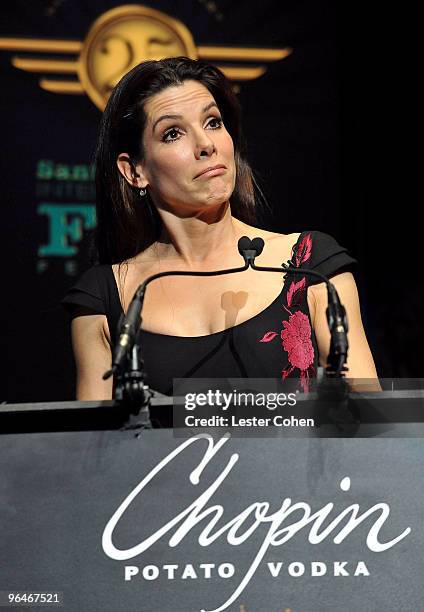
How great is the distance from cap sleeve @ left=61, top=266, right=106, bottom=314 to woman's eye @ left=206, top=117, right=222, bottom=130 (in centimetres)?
41

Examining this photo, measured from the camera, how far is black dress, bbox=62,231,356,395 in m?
2.05

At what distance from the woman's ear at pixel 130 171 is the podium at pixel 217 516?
0.93 meters

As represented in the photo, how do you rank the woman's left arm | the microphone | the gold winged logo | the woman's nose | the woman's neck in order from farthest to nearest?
1. the gold winged logo
2. the woman's neck
3. the woman's nose
4. the woman's left arm
5. the microphone

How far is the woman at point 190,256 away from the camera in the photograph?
2.09 metres

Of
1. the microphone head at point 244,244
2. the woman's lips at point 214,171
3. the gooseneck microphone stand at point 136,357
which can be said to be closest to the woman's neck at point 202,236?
the woman's lips at point 214,171

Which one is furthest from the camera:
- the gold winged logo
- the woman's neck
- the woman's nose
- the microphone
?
the gold winged logo

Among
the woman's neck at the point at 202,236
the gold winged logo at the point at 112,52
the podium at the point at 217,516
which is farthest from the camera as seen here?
the gold winged logo at the point at 112,52

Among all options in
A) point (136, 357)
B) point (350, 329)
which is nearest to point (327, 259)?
point (350, 329)

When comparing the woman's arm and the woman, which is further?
the woman's arm

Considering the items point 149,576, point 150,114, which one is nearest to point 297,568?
point 149,576

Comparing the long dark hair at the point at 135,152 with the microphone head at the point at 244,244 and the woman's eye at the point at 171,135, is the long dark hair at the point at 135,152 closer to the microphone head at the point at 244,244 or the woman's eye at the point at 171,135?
the woman's eye at the point at 171,135

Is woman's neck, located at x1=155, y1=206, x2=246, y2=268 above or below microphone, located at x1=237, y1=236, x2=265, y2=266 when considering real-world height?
above

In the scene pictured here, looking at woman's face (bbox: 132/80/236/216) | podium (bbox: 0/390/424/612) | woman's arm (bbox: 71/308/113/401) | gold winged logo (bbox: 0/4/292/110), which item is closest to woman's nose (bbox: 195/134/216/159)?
woman's face (bbox: 132/80/236/216)

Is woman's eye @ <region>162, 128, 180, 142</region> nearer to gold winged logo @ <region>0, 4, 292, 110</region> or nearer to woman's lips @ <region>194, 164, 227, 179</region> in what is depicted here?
woman's lips @ <region>194, 164, 227, 179</region>
